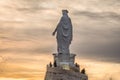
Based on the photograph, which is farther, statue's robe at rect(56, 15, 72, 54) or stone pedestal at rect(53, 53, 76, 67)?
statue's robe at rect(56, 15, 72, 54)

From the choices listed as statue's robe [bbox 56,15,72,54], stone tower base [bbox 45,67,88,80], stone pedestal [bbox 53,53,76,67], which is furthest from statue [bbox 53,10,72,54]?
stone tower base [bbox 45,67,88,80]

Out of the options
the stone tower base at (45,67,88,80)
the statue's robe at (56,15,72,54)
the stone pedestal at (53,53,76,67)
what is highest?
the statue's robe at (56,15,72,54)

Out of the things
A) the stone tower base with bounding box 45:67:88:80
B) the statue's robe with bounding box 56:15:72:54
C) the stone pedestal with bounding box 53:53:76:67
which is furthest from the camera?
the statue's robe with bounding box 56:15:72:54

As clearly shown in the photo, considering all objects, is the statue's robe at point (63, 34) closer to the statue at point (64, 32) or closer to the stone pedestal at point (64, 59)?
the statue at point (64, 32)

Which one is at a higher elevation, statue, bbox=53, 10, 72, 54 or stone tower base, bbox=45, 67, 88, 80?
statue, bbox=53, 10, 72, 54

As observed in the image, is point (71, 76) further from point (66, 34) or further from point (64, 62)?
point (66, 34)

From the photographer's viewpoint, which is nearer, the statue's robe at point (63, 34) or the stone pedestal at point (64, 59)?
the stone pedestal at point (64, 59)

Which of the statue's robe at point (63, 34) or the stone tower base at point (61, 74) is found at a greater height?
the statue's robe at point (63, 34)

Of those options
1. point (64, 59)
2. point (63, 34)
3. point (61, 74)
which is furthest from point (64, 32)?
point (61, 74)

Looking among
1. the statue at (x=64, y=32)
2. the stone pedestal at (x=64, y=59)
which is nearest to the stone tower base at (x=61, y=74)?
the stone pedestal at (x=64, y=59)

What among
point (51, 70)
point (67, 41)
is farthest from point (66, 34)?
point (51, 70)

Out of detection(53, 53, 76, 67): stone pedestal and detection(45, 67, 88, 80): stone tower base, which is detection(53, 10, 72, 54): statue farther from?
detection(45, 67, 88, 80): stone tower base

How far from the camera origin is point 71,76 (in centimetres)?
6506

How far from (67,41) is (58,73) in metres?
6.84
